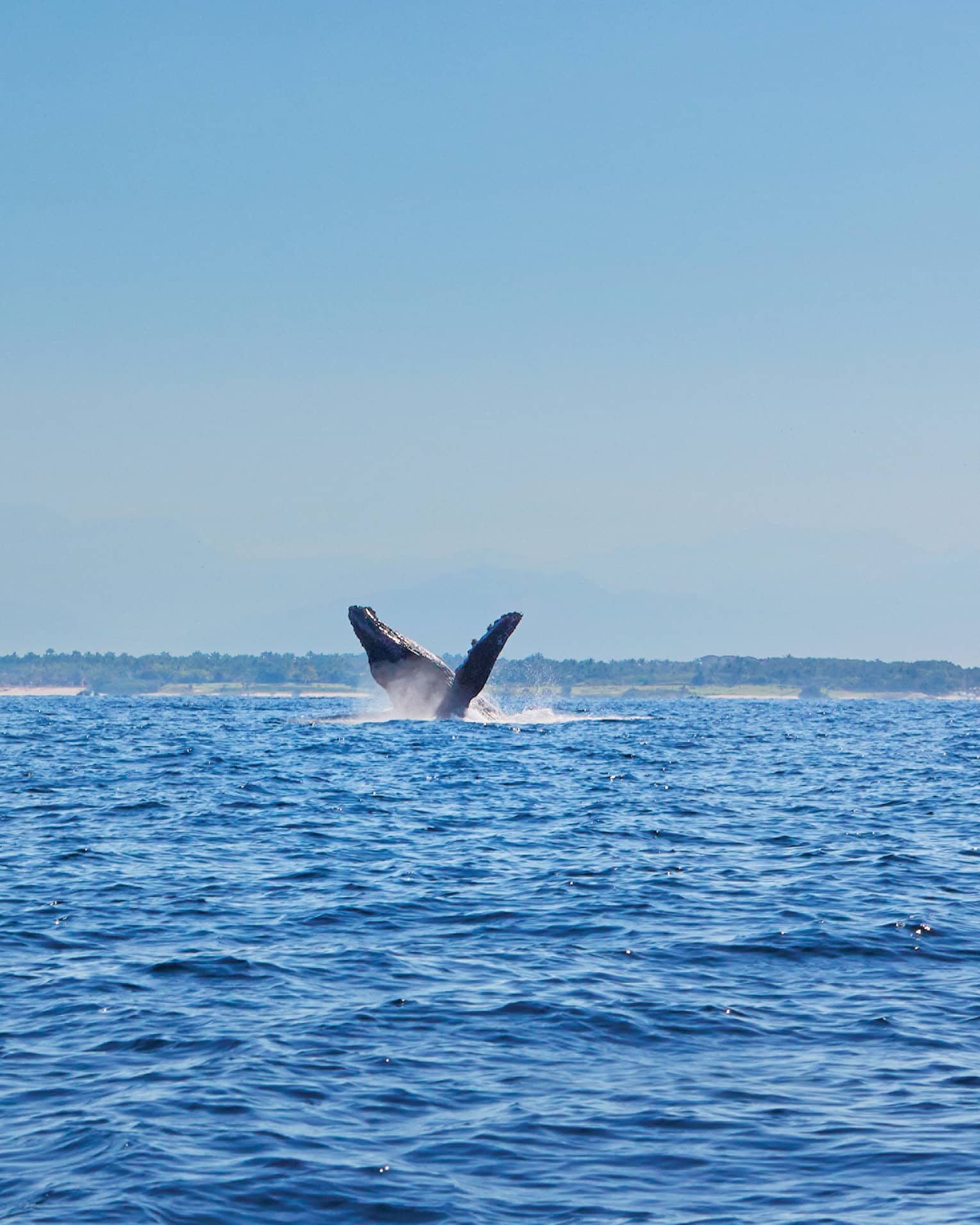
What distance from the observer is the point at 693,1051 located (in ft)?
34.0

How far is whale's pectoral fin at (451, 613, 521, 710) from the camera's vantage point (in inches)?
1864

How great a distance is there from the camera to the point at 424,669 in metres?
51.3

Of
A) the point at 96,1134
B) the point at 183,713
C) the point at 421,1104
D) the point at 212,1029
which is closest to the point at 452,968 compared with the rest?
the point at 212,1029

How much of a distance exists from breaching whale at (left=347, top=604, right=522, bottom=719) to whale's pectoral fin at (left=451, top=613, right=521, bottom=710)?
0.07ft

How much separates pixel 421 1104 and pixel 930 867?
12.4 metres

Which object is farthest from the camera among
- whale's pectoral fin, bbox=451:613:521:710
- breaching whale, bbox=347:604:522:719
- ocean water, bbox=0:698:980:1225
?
breaching whale, bbox=347:604:522:719

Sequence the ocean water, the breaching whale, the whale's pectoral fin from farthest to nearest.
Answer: the breaching whale < the whale's pectoral fin < the ocean water

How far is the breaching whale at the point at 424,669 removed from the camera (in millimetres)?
48125

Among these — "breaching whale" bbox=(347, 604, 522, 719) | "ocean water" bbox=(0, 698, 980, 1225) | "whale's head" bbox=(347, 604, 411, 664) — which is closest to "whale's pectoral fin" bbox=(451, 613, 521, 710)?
"breaching whale" bbox=(347, 604, 522, 719)

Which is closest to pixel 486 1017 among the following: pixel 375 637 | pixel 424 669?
pixel 375 637

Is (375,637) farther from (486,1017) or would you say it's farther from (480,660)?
(486,1017)

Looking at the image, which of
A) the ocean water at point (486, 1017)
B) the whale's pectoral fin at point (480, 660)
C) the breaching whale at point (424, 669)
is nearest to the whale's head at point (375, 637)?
the breaching whale at point (424, 669)

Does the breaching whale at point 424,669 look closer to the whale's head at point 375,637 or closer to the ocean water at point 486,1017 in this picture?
the whale's head at point 375,637

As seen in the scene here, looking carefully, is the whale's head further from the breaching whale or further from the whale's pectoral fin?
the whale's pectoral fin
